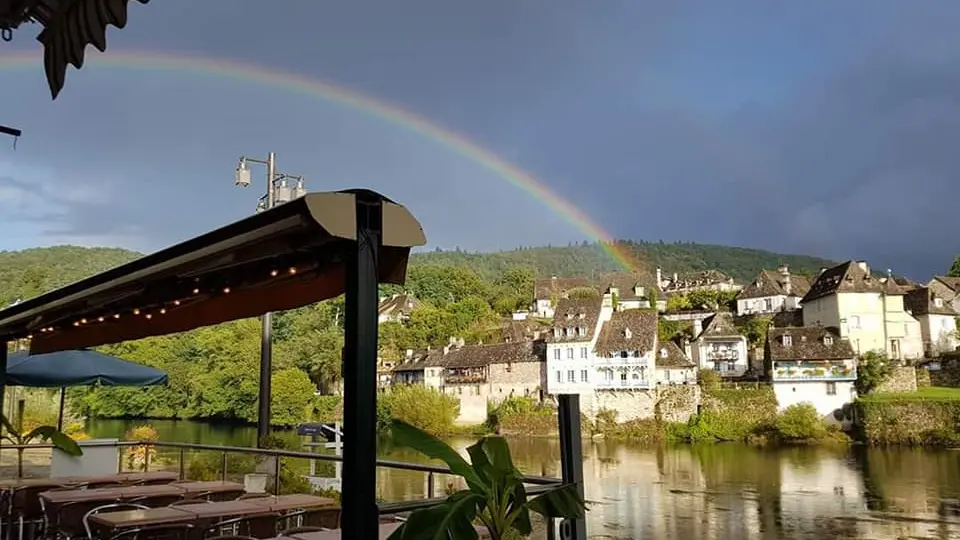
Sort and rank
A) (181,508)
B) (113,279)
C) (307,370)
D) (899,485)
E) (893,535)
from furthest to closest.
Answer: (307,370) < (899,485) < (893,535) < (181,508) < (113,279)

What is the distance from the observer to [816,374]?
46656 millimetres

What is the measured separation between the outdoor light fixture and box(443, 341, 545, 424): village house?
3865 cm

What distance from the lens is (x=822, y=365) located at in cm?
4688

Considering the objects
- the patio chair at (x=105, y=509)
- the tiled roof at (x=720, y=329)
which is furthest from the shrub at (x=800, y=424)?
the patio chair at (x=105, y=509)

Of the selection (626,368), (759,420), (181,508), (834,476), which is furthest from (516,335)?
(181,508)

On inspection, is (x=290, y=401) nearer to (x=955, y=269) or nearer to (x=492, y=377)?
(x=492, y=377)

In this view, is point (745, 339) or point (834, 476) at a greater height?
point (745, 339)

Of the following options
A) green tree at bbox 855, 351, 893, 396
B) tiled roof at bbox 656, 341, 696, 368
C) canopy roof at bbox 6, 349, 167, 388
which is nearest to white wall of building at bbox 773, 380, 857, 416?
green tree at bbox 855, 351, 893, 396

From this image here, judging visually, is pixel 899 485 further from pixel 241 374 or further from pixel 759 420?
pixel 241 374

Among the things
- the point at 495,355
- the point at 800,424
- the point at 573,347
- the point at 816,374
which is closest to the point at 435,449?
the point at 800,424

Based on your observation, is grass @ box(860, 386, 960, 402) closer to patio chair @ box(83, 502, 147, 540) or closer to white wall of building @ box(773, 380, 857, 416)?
white wall of building @ box(773, 380, 857, 416)

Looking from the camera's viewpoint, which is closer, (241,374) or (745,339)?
(241,374)

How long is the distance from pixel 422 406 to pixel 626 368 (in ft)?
45.0

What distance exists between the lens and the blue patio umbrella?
26.2 ft
